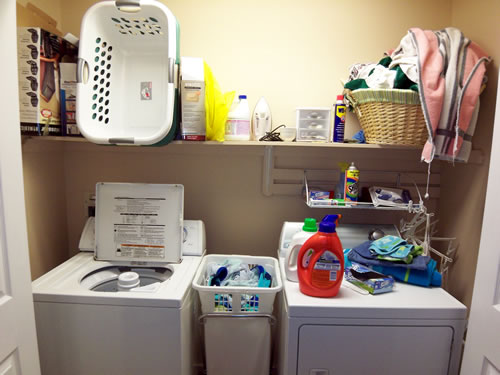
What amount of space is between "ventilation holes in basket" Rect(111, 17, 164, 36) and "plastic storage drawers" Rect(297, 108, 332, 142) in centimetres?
89

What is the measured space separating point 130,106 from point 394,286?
1.73m

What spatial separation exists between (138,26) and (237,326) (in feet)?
5.44

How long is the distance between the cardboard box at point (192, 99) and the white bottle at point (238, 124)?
15 centimetres

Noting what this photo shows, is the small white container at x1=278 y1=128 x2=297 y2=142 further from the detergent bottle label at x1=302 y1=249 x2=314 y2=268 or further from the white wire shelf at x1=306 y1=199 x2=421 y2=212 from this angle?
the detergent bottle label at x1=302 y1=249 x2=314 y2=268

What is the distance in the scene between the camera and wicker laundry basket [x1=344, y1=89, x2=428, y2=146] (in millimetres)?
1441

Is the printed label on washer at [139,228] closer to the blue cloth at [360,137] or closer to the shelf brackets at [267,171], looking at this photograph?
the shelf brackets at [267,171]

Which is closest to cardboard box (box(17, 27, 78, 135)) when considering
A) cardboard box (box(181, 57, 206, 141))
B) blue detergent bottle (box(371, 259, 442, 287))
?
cardboard box (box(181, 57, 206, 141))

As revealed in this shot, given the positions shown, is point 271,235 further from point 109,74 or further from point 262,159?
point 109,74

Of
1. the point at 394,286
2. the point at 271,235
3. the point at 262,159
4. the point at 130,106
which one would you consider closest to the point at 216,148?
the point at 262,159

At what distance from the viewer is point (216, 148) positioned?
1.93m

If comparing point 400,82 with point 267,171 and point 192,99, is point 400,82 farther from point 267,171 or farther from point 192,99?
point 192,99

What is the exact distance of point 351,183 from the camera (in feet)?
5.41

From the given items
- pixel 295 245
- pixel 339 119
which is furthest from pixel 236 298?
pixel 339 119

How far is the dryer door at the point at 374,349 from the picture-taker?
1.26m
